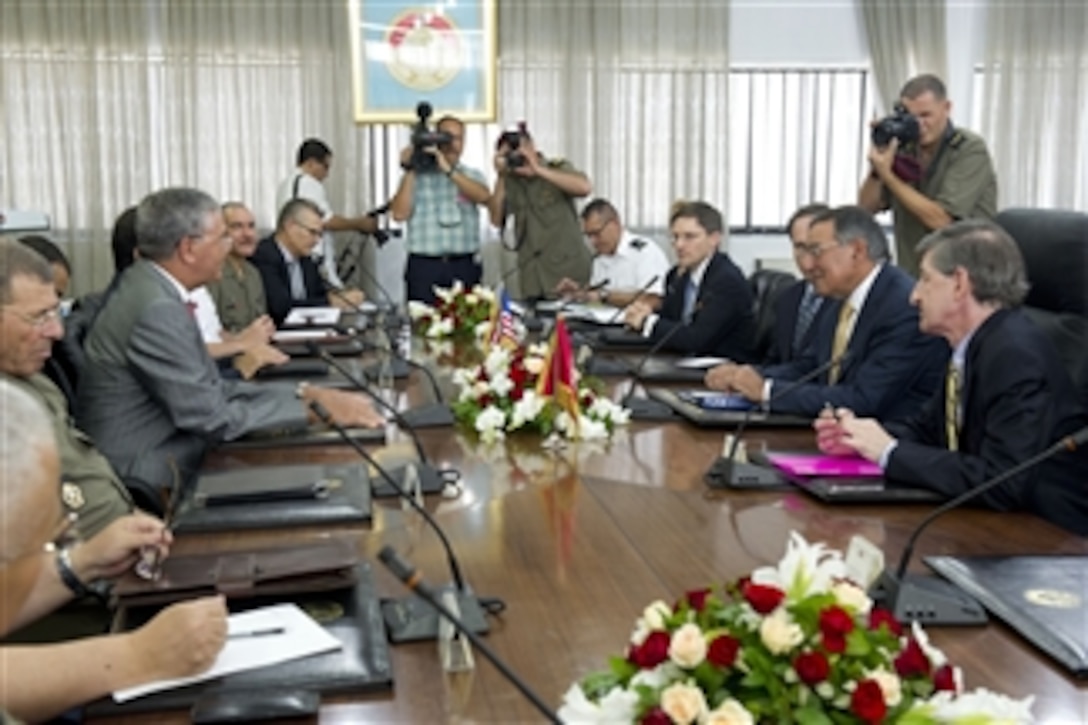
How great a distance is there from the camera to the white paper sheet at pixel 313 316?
175 inches

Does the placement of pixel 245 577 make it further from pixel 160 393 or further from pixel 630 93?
pixel 630 93

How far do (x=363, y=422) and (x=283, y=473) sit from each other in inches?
16.6

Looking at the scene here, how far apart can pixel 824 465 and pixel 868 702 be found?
1297 mm

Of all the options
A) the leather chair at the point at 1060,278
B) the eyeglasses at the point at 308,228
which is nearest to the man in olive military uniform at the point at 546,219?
the eyeglasses at the point at 308,228

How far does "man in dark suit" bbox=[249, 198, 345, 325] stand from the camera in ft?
16.3

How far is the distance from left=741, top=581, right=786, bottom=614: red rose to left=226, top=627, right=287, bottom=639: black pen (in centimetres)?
63

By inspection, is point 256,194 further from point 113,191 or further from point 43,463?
point 43,463

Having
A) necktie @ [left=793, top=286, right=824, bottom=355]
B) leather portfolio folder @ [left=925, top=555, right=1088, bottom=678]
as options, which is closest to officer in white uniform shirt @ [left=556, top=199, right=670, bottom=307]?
necktie @ [left=793, top=286, right=824, bottom=355]

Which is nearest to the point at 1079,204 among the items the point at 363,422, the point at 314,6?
the point at 314,6

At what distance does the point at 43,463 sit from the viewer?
1.10 metres

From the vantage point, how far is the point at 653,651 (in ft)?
3.38

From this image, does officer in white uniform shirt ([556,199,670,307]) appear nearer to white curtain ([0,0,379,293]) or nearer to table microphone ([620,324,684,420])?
white curtain ([0,0,379,293])

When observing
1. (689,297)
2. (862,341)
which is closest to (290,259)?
(689,297)

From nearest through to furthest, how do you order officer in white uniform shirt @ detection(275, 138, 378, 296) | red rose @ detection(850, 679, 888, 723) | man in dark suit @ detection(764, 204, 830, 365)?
1. red rose @ detection(850, 679, 888, 723)
2. man in dark suit @ detection(764, 204, 830, 365)
3. officer in white uniform shirt @ detection(275, 138, 378, 296)
